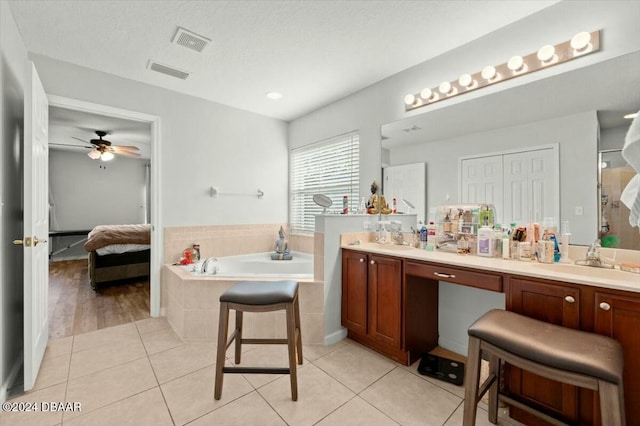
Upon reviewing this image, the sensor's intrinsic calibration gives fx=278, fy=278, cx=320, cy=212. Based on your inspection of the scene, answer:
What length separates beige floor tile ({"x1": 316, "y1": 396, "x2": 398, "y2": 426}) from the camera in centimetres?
146

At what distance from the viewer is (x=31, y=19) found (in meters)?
1.92

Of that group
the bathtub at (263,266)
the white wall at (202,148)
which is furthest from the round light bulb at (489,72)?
the white wall at (202,148)

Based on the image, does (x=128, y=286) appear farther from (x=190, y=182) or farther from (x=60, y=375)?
(x=60, y=375)

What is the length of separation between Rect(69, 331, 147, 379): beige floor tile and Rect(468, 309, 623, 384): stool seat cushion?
2400mm

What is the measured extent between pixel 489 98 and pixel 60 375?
11.7 ft

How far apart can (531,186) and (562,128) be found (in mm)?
375

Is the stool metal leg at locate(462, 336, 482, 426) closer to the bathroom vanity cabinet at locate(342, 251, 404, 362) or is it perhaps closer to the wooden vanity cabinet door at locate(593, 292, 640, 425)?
the wooden vanity cabinet door at locate(593, 292, 640, 425)

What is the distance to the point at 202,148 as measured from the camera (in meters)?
3.29

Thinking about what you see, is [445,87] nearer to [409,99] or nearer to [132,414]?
[409,99]

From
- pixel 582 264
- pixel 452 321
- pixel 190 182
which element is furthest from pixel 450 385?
pixel 190 182

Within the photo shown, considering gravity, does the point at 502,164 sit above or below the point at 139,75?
below

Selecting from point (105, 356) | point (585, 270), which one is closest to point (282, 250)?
point (105, 356)

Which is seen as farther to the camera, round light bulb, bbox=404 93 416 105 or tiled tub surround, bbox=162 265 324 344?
round light bulb, bbox=404 93 416 105

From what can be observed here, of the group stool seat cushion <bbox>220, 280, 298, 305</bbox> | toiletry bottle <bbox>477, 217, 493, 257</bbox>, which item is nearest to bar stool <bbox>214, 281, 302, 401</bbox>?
stool seat cushion <bbox>220, 280, 298, 305</bbox>
